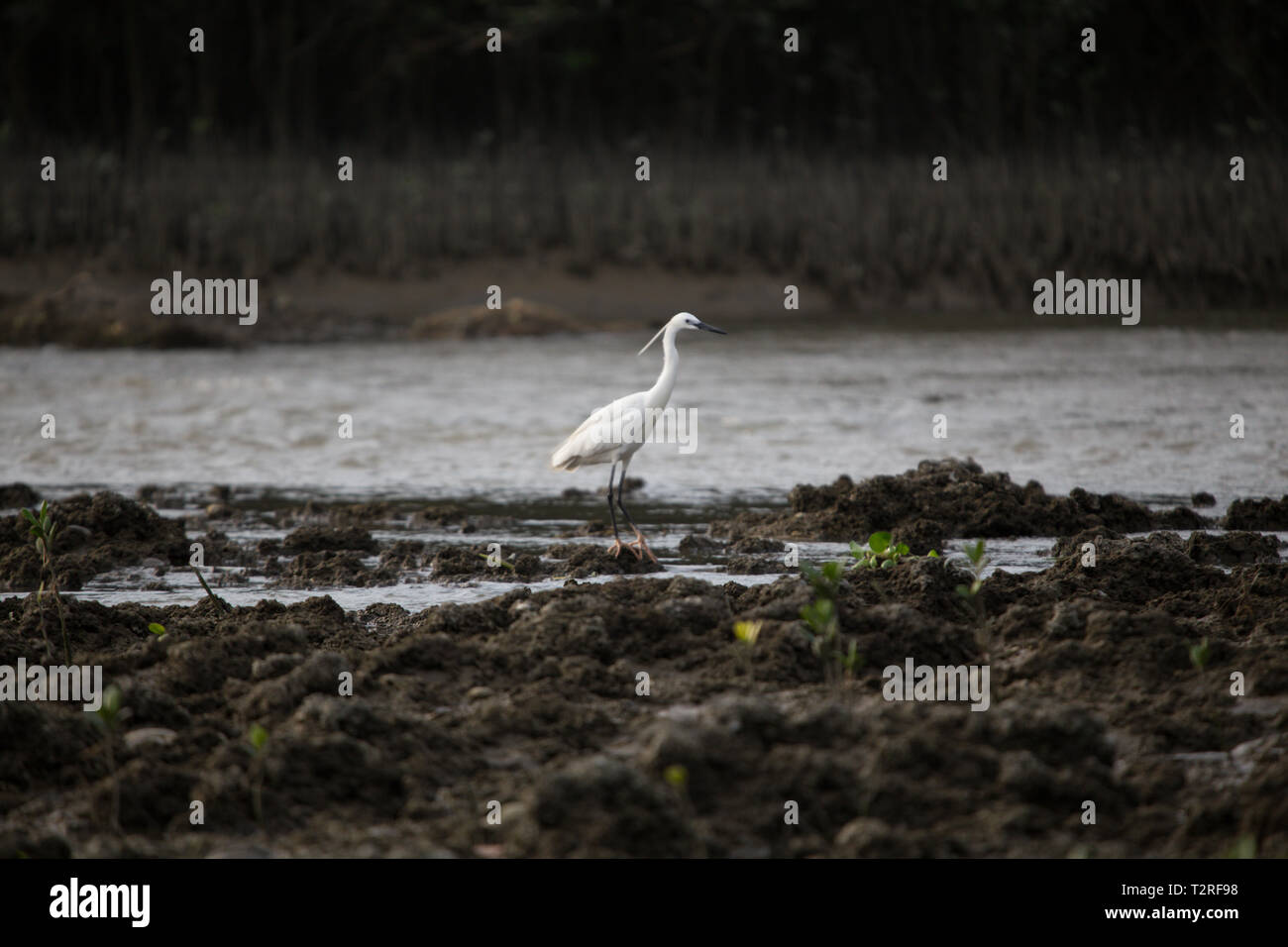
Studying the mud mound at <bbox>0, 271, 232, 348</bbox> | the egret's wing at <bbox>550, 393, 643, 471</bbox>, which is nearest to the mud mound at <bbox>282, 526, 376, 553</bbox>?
the egret's wing at <bbox>550, 393, 643, 471</bbox>

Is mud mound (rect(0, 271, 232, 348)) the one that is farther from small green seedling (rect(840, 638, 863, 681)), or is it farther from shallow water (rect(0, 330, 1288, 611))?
small green seedling (rect(840, 638, 863, 681))

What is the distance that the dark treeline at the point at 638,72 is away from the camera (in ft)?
106

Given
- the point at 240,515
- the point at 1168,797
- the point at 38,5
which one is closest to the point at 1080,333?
the point at 240,515

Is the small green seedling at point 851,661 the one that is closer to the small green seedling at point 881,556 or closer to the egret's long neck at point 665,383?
the small green seedling at point 881,556

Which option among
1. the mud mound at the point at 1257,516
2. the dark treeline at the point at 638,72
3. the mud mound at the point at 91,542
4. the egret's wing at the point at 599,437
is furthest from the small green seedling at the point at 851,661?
the dark treeline at the point at 638,72

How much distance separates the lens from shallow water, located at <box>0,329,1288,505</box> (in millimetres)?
11117

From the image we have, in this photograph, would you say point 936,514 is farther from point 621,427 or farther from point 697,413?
point 697,413

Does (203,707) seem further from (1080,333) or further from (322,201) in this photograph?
(322,201)

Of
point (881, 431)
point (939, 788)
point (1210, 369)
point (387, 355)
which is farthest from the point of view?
point (387, 355)

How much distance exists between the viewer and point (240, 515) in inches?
376

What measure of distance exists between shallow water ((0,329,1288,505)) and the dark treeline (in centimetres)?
1206

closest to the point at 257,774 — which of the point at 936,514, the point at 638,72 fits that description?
the point at 936,514

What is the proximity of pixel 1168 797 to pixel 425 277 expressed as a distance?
21309 mm

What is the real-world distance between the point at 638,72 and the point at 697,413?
81.1ft
